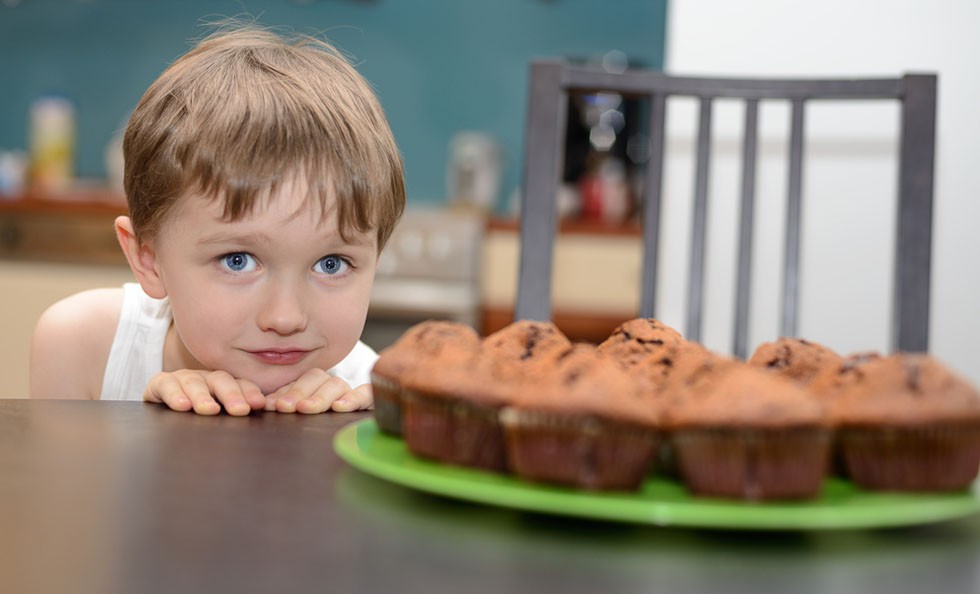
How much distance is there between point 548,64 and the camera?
4.40 feet

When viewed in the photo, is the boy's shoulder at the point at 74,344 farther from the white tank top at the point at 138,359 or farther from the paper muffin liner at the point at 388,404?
the paper muffin liner at the point at 388,404

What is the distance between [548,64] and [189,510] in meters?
0.99

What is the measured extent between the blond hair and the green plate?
0.46 metres

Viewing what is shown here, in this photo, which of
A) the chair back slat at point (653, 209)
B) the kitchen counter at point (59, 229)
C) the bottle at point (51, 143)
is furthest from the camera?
the bottle at point (51, 143)

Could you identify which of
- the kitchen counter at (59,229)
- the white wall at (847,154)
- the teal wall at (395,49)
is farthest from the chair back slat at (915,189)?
the teal wall at (395,49)

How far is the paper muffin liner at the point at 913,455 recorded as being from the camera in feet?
1.58

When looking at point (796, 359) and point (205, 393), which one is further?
point (205, 393)

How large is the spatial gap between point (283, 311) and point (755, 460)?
55cm

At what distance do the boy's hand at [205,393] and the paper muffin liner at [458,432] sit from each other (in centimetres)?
28

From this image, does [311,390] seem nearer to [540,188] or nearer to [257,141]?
[257,141]

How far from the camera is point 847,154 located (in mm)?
1881

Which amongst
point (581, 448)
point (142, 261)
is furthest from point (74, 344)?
point (581, 448)

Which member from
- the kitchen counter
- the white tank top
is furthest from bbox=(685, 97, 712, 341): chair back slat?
the kitchen counter

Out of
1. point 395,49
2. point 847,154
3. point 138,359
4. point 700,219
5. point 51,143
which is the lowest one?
point 138,359
